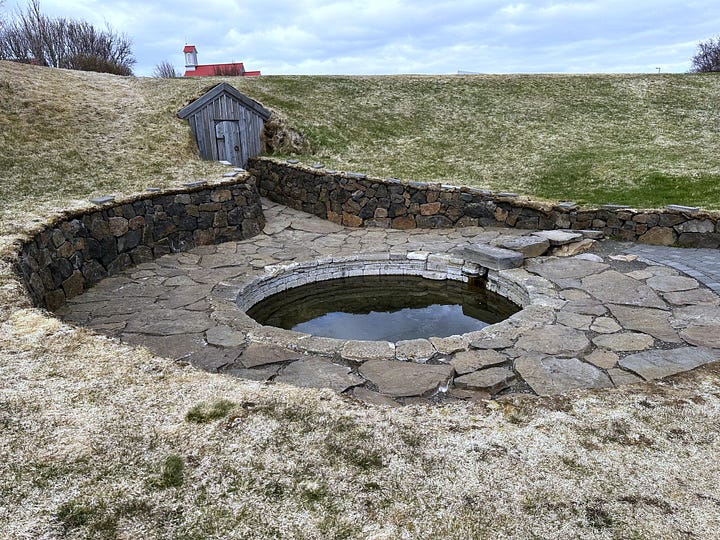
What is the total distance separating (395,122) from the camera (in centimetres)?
1459

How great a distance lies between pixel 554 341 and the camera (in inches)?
186

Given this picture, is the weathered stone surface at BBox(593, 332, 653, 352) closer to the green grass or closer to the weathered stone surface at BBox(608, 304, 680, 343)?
the weathered stone surface at BBox(608, 304, 680, 343)

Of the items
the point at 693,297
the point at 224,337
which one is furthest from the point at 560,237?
the point at 224,337

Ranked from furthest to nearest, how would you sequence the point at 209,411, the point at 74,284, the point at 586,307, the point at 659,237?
the point at 659,237 < the point at 74,284 < the point at 586,307 < the point at 209,411

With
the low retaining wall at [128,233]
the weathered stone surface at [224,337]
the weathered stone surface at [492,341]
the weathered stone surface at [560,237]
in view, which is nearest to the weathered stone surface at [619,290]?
the weathered stone surface at [560,237]

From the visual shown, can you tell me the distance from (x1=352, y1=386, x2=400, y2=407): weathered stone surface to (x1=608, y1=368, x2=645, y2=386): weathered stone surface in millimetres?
1821

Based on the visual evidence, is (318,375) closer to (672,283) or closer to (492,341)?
(492,341)

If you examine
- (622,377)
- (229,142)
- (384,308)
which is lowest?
(384,308)

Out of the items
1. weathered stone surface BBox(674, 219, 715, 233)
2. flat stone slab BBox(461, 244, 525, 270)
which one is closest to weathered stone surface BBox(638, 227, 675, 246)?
weathered stone surface BBox(674, 219, 715, 233)

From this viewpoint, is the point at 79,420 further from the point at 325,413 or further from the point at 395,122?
the point at 395,122

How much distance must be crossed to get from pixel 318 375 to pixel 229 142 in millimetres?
9323

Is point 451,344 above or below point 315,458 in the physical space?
below

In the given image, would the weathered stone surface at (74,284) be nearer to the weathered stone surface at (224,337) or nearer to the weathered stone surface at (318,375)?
the weathered stone surface at (224,337)

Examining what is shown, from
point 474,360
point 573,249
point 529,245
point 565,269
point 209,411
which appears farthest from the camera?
point 573,249
